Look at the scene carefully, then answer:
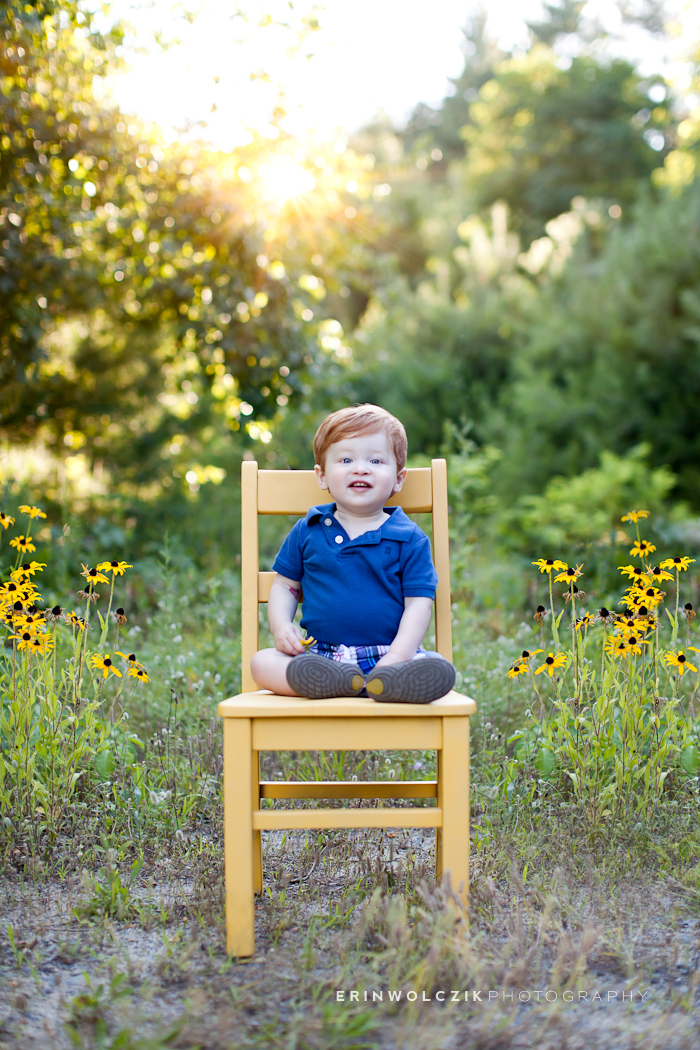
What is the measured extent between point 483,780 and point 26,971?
1.50 metres

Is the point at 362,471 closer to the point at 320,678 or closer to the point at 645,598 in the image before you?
the point at 320,678

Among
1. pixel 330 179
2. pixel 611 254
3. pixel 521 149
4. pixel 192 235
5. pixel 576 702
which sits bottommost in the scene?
pixel 576 702

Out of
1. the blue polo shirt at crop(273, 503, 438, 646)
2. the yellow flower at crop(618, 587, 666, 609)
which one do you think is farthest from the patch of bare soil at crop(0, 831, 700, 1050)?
the yellow flower at crop(618, 587, 666, 609)

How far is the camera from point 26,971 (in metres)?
1.77

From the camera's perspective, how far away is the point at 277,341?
536 centimetres

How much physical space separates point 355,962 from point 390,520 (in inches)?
41.0

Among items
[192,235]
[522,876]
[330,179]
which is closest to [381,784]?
[522,876]

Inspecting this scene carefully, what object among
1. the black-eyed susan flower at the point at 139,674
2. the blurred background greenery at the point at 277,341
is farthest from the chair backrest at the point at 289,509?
the blurred background greenery at the point at 277,341

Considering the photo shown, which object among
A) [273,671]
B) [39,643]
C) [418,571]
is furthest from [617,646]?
[39,643]

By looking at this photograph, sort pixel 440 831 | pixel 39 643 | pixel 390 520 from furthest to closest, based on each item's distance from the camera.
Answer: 1. pixel 39 643
2. pixel 390 520
3. pixel 440 831

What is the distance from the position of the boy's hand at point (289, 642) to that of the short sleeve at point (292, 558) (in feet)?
0.68

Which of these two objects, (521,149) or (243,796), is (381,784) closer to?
(243,796)

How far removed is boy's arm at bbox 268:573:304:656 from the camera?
200 centimetres

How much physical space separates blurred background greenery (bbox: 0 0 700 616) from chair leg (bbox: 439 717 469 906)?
169 centimetres
